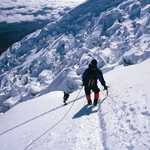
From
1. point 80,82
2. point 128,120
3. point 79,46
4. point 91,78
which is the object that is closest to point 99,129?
point 128,120

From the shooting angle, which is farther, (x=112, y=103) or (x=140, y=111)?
(x=112, y=103)

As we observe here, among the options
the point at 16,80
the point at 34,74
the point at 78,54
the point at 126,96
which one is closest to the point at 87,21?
the point at 78,54

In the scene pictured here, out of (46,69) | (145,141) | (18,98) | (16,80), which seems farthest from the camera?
(16,80)

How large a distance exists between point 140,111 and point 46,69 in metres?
33.0

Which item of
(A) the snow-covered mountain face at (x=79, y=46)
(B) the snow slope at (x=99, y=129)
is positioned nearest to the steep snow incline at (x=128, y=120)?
(B) the snow slope at (x=99, y=129)

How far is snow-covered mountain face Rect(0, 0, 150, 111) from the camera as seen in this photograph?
87.9 ft

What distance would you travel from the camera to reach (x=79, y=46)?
36.7 m

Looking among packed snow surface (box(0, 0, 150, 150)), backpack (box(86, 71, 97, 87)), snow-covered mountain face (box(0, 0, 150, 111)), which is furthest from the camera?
snow-covered mountain face (box(0, 0, 150, 111))

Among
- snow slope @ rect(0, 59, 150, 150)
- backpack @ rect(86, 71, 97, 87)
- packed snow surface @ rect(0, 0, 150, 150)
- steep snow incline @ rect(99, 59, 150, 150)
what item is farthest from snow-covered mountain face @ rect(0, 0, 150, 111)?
snow slope @ rect(0, 59, 150, 150)

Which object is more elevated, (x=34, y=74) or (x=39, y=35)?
(x=39, y=35)

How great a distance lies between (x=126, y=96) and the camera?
5.80 metres

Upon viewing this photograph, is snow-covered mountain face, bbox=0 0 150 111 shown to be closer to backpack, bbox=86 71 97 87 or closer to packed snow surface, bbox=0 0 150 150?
packed snow surface, bbox=0 0 150 150

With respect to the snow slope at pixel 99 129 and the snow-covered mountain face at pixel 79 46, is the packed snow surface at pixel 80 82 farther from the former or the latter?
the snow-covered mountain face at pixel 79 46

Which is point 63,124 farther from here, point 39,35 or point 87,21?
point 39,35
